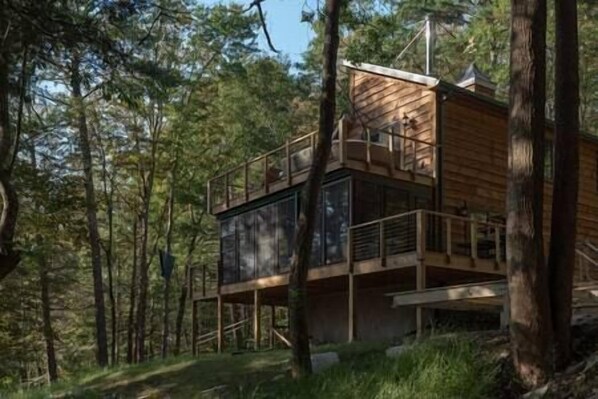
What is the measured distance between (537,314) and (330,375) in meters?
2.47

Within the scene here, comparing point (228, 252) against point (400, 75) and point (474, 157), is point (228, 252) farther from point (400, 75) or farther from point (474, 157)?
point (474, 157)

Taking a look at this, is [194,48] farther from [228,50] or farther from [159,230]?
[159,230]

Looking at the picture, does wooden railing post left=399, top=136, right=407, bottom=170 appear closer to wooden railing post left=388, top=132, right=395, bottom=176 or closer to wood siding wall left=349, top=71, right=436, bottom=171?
wood siding wall left=349, top=71, right=436, bottom=171

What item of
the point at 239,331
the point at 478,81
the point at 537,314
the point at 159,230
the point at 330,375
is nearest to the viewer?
the point at 537,314

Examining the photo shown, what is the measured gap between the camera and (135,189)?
23125 millimetres

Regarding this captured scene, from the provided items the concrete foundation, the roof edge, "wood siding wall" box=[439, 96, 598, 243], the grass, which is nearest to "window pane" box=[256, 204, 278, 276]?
the concrete foundation

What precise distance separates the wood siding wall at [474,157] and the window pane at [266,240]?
417cm

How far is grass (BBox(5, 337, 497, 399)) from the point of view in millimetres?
5781

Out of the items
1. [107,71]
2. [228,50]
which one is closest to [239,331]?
Result: [228,50]

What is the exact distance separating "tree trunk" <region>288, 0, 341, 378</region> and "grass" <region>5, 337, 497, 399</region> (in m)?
0.74

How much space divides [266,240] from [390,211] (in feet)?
11.7

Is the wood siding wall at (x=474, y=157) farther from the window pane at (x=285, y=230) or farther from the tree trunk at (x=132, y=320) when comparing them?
the tree trunk at (x=132, y=320)

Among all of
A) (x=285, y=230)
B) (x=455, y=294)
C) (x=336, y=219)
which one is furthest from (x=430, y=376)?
(x=285, y=230)

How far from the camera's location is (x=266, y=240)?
17.2 meters
